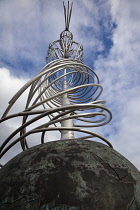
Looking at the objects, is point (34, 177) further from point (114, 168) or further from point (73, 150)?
point (114, 168)

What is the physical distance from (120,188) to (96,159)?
851mm

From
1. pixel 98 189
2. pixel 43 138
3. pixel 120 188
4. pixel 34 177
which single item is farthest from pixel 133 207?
pixel 43 138

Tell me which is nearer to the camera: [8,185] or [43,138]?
[8,185]

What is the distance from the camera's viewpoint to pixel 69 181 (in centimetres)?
418

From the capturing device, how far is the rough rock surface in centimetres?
393

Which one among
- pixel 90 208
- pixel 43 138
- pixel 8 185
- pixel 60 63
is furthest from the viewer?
pixel 60 63

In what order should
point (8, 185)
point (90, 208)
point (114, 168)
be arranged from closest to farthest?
1. point (90, 208)
2. point (8, 185)
3. point (114, 168)

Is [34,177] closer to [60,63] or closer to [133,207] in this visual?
[133,207]

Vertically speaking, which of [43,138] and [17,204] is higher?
[43,138]

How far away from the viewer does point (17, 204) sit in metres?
4.02

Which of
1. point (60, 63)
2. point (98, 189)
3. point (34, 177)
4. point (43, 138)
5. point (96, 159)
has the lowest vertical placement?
point (98, 189)

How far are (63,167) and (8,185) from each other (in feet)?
4.19

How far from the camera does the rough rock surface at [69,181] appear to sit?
3.93 m

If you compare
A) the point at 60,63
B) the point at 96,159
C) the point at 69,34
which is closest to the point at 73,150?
the point at 96,159
